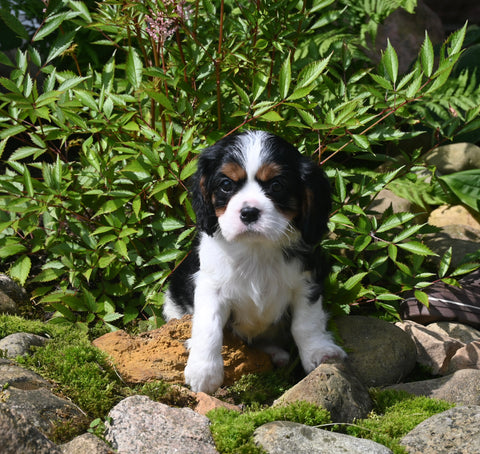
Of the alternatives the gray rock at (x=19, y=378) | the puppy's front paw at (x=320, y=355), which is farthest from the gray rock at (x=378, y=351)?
the gray rock at (x=19, y=378)

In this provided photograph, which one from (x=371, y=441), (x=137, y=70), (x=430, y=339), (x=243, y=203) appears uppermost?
(x=137, y=70)

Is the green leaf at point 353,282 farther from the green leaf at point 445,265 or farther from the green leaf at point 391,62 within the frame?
the green leaf at point 391,62

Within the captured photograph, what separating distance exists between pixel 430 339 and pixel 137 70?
9.74ft

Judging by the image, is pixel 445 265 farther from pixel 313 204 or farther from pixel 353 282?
pixel 313 204

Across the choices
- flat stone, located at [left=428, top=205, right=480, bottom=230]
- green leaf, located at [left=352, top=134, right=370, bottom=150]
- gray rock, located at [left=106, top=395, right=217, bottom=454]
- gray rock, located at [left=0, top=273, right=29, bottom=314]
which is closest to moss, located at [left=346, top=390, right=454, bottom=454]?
gray rock, located at [left=106, top=395, right=217, bottom=454]

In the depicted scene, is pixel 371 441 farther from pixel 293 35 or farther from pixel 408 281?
pixel 293 35

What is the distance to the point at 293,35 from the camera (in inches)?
206

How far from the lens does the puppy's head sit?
12.0 ft

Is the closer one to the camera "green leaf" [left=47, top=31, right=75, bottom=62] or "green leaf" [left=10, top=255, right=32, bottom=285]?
"green leaf" [left=47, top=31, right=75, bottom=62]

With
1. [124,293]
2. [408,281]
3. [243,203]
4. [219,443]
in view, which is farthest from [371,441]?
[124,293]

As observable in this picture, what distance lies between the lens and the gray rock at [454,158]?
6691 millimetres

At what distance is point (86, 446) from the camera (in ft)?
9.97

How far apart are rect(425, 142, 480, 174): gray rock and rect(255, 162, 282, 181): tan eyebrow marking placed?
339 centimetres

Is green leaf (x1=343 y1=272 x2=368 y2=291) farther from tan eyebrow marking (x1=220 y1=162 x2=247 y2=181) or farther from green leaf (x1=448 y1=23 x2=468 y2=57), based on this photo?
green leaf (x1=448 y1=23 x2=468 y2=57)
